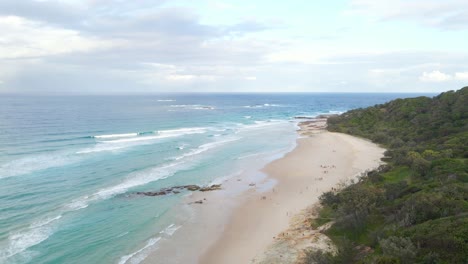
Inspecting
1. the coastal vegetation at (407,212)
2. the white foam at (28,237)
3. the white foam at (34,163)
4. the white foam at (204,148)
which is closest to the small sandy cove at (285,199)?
the coastal vegetation at (407,212)

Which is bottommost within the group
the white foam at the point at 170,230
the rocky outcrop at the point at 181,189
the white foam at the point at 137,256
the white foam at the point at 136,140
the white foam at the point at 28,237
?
the white foam at the point at 137,256

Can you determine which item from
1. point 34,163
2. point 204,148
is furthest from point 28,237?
point 204,148

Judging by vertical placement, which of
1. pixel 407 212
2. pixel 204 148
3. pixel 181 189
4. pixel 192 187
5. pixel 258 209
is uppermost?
pixel 407 212

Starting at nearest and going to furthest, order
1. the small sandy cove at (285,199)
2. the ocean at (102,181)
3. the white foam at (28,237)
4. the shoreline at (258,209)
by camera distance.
Result: 1. the shoreline at (258,209)
2. the small sandy cove at (285,199)
3. the white foam at (28,237)
4. the ocean at (102,181)

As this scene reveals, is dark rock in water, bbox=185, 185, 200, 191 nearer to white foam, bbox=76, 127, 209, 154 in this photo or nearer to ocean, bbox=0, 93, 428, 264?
ocean, bbox=0, 93, 428, 264

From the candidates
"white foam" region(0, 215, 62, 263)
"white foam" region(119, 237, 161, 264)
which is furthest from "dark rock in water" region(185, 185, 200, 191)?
"white foam" region(0, 215, 62, 263)

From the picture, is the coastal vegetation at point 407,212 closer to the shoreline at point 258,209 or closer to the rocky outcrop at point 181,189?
the shoreline at point 258,209

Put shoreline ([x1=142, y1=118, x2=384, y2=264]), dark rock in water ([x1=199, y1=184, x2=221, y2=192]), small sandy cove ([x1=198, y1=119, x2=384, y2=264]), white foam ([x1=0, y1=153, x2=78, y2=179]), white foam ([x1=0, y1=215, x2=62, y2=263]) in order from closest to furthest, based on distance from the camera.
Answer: shoreline ([x1=142, y1=118, x2=384, y2=264]) < small sandy cove ([x1=198, y1=119, x2=384, y2=264]) < white foam ([x1=0, y1=215, x2=62, y2=263]) < dark rock in water ([x1=199, y1=184, x2=221, y2=192]) < white foam ([x1=0, y1=153, x2=78, y2=179])

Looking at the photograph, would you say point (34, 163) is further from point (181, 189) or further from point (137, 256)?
point (137, 256)

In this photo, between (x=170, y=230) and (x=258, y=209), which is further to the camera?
(x=258, y=209)
